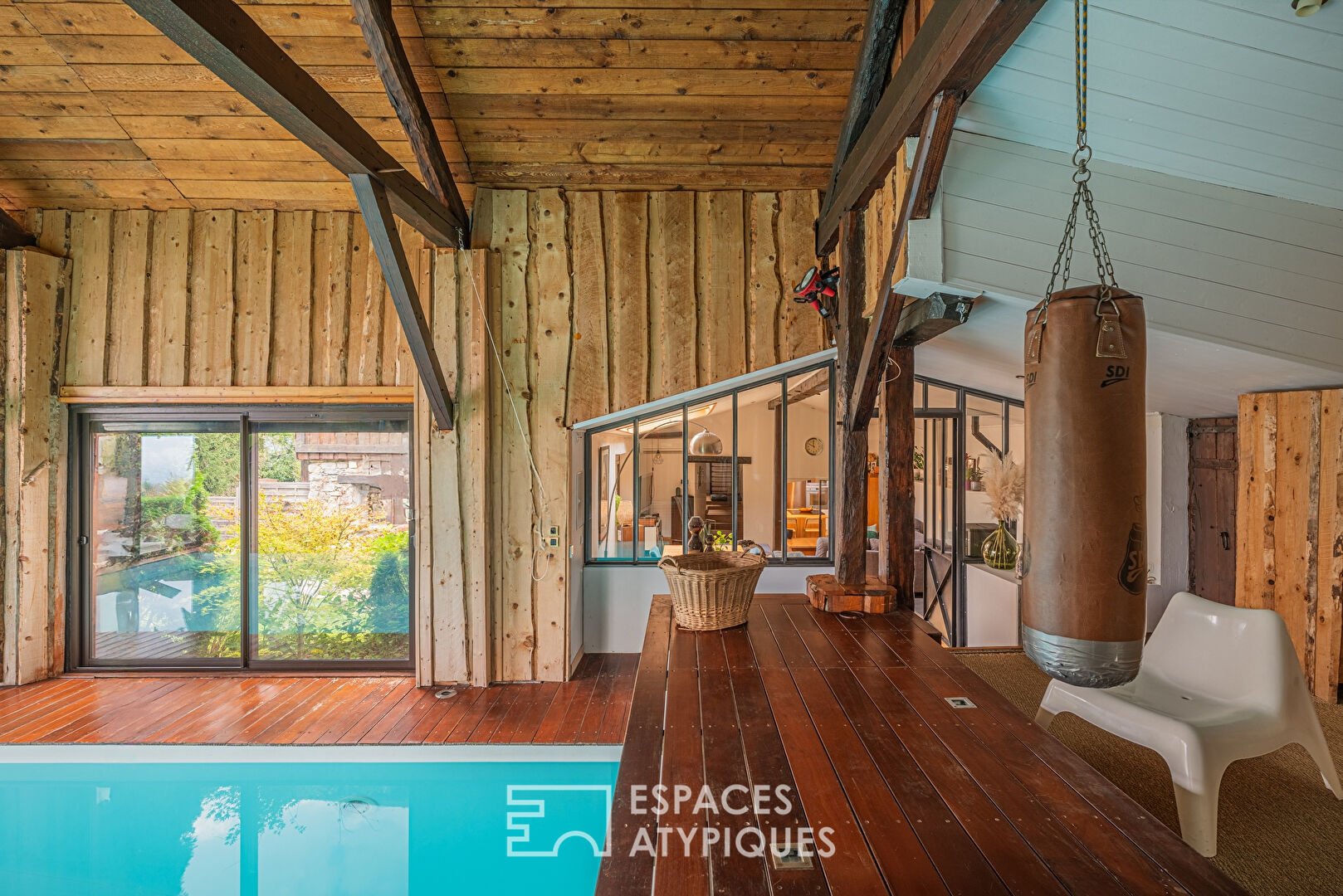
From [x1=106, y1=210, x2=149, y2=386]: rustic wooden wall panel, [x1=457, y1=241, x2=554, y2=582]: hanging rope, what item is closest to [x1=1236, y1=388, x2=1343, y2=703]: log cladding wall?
[x1=457, y1=241, x2=554, y2=582]: hanging rope

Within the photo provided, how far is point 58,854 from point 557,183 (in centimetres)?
462

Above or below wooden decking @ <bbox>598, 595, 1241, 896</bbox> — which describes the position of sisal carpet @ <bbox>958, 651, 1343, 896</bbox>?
below

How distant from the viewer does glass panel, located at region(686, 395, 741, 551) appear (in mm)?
4902

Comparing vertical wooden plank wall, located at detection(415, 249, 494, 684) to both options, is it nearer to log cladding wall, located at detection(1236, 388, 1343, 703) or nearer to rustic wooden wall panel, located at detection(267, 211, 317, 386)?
rustic wooden wall panel, located at detection(267, 211, 317, 386)

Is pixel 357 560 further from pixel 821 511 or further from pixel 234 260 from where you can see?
pixel 821 511

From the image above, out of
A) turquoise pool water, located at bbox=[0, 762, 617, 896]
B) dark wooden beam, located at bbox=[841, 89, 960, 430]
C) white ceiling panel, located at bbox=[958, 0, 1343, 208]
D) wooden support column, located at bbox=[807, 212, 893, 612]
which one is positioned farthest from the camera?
wooden support column, located at bbox=[807, 212, 893, 612]

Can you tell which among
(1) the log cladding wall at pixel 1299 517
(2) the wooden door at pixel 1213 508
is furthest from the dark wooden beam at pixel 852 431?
(2) the wooden door at pixel 1213 508

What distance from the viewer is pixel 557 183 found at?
441 centimetres

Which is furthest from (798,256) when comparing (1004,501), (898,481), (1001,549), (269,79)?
(269,79)

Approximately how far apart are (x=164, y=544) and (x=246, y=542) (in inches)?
26.3

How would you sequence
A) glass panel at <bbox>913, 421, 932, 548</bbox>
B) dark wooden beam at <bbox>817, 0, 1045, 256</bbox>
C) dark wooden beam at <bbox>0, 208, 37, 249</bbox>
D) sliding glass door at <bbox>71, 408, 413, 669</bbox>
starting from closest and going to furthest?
dark wooden beam at <bbox>817, 0, 1045, 256</bbox>, dark wooden beam at <bbox>0, 208, 37, 249</bbox>, sliding glass door at <bbox>71, 408, 413, 669</bbox>, glass panel at <bbox>913, 421, 932, 548</bbox>

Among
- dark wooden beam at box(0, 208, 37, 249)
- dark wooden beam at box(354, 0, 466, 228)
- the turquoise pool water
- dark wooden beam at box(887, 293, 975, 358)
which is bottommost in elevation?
the turquoise pool water

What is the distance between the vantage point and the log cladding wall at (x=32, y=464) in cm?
431

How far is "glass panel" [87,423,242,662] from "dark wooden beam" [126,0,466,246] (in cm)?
268
